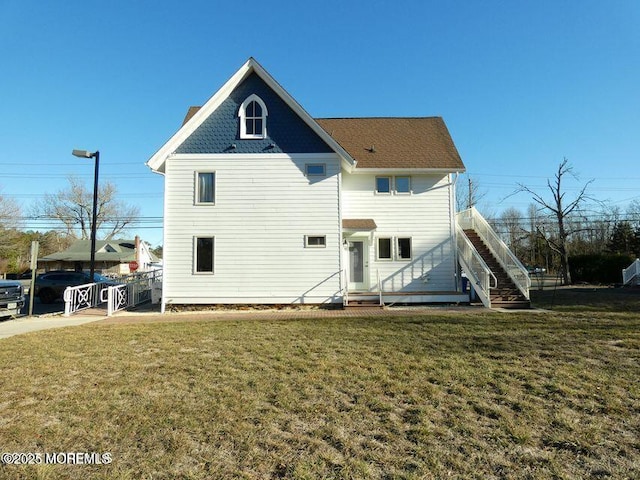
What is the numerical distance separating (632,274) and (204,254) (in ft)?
89.9

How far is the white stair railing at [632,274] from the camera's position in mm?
24188

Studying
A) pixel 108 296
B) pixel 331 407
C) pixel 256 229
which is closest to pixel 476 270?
pixel 256 229

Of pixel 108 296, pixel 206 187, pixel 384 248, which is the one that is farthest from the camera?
pixel 384 248

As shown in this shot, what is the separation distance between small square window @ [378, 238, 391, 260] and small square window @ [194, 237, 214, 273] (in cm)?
729

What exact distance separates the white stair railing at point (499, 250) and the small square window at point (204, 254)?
40.3ft

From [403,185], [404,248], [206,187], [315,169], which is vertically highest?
[315,169]

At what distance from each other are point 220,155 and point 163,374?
10999mm

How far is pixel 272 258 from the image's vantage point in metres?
14.9

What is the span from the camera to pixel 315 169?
1530 centimetres

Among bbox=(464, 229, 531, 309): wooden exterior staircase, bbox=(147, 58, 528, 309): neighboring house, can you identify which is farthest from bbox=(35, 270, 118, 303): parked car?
bbox=(464, 229, 531, 309): wooden exterior staircase

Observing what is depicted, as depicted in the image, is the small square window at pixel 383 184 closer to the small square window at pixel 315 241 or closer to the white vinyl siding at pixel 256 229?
the white vinyl siding at pixel 256 229

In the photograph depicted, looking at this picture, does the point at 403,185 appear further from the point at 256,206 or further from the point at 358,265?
the point at 256,206

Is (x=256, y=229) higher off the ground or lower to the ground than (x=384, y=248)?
higher

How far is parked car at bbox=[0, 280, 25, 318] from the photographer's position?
1279cm
